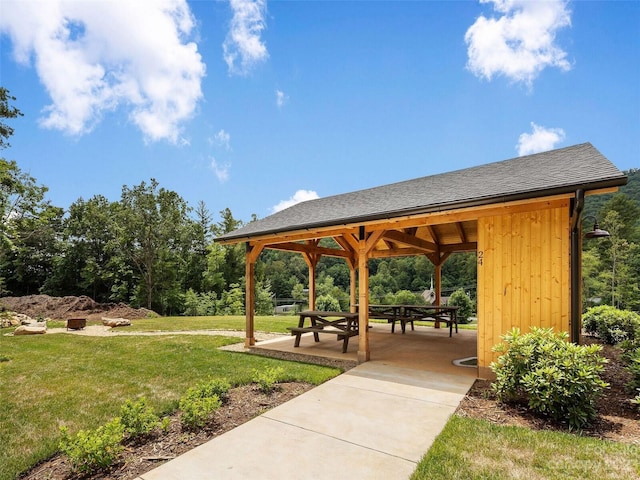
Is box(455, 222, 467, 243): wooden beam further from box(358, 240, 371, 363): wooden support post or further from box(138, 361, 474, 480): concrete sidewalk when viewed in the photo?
box(138, 361, 474, 480): concrete sidewalk

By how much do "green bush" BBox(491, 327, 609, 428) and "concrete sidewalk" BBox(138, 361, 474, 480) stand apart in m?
0.71

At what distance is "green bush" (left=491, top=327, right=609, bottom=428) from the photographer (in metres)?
3.25

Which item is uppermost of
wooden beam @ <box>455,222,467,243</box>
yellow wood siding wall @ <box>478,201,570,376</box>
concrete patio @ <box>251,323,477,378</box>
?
wooden beam @ <box>455,222,467,243</box>

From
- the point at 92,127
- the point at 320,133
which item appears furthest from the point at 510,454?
the point at 92,127

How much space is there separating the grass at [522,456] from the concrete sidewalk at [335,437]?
18cm

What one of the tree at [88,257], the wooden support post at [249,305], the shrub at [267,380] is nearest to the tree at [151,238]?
the tree at [88,257]

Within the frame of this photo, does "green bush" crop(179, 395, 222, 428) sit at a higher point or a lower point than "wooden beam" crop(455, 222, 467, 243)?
lower

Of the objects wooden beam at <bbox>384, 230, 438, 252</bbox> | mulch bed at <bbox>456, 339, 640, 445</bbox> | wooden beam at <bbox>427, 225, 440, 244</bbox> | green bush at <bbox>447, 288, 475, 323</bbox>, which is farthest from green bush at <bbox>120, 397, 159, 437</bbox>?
green bush at <bbox>447, 288, 475, 323</bbox>

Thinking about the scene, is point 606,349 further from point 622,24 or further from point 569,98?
point 569,98

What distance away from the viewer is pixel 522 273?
4.64 meters

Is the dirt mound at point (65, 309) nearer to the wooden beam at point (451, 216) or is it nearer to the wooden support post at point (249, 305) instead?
the wooden support post at point (249, 305)

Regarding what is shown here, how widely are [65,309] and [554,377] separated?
17.7 m

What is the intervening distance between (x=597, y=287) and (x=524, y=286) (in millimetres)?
27768

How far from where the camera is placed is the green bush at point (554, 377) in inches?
128
